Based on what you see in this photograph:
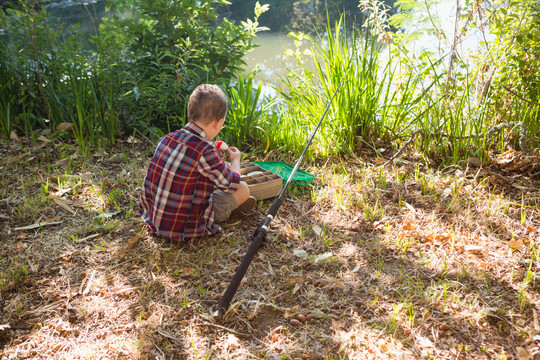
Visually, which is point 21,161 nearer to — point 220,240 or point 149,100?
point 149,100

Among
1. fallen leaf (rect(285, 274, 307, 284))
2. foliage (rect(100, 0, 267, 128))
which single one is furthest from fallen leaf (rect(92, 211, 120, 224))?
fallen leaf (rect(285, 274, 307, 284))

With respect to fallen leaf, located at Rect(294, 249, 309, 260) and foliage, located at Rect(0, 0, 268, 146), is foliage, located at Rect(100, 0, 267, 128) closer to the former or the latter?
foliage, located at Rect(0, 0, 268, 146)

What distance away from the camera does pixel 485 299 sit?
1839 mm

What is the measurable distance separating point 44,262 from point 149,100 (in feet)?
5.38

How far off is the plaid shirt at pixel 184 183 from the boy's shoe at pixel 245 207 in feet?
0.70

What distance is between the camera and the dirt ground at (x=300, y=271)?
1.67 metres

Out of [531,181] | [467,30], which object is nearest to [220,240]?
[531,181]

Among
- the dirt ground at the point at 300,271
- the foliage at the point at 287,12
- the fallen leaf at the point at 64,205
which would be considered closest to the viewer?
the dirt ground at the point at 300,271

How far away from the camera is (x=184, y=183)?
2.17m

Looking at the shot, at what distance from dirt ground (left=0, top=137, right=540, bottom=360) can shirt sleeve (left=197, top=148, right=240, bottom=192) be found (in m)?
0.35

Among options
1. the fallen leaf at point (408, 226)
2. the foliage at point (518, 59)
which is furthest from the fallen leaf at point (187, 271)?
the foliage at point (518, 59)

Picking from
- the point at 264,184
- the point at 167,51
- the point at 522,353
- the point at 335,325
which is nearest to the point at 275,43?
the point at 167,51

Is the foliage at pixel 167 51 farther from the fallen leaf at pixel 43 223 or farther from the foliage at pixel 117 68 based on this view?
the fallen leaf at pixel 43 223

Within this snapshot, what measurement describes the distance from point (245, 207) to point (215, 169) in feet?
1.49
